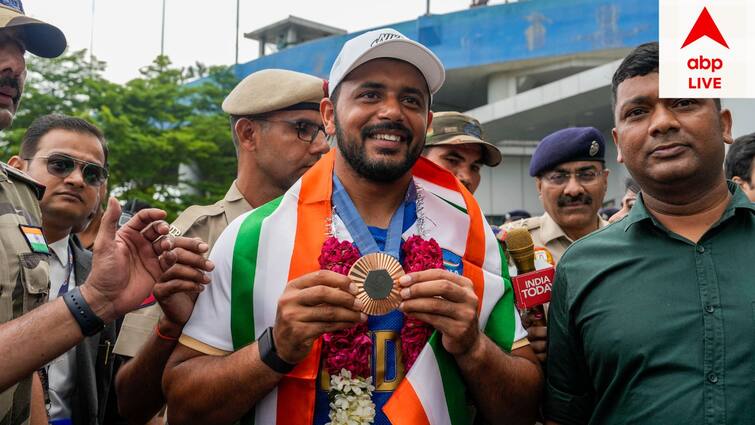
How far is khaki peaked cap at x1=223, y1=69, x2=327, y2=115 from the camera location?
13.1 ft

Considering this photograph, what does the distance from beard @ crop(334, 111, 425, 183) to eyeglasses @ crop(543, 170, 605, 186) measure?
1.88 m

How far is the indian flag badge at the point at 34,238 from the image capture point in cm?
259

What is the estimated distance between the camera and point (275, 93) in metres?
4.03

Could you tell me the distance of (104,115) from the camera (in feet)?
68.7

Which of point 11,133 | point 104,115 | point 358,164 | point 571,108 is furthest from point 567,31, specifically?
point 358,164

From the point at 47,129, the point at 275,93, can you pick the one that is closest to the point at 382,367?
the point at 275,93

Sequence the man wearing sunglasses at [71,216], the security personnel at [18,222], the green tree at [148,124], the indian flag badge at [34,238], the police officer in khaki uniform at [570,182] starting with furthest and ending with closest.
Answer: the green tree at [148,124]
the police officer in khaki uniform at [570,182]
the man wearing sunglasses at [71,216]
the indian flag badge at [34,238]
the security personnel at [18,222]

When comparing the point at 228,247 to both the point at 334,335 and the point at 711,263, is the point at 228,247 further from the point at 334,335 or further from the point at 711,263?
the point at 711,263

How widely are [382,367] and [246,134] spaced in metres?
2.16

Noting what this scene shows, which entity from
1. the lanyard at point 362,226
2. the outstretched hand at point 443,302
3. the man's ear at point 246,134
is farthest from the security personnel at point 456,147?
the outstretched hand at point 443,302

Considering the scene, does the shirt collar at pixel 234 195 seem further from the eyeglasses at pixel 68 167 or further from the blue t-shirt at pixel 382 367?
the blue t-shirt at pixel 382 367

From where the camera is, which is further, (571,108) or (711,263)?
(571,108)

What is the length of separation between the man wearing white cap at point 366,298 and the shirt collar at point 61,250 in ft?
6.10

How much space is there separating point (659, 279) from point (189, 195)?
22.7 metres
